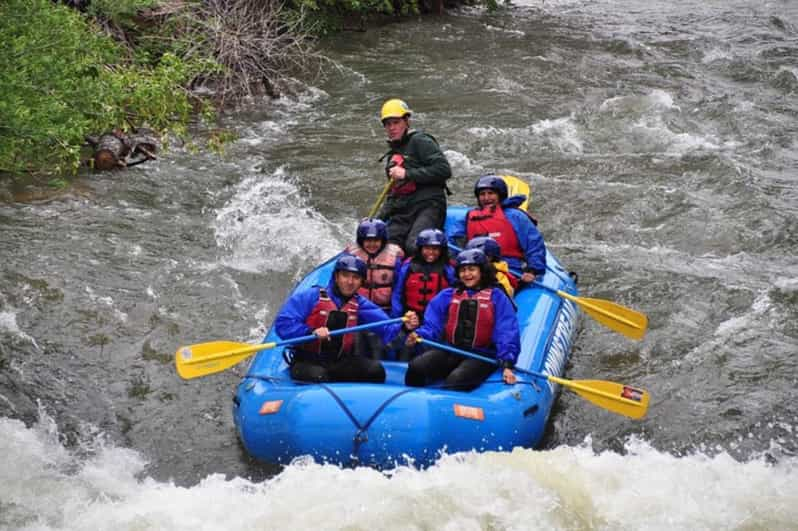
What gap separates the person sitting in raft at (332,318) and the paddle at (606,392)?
0.43m

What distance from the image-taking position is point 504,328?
19.7 ft

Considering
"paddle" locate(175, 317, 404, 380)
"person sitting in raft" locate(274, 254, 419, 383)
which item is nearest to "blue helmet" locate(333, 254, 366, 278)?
"person sitting in raft" locate(274, 254, 419, 383)

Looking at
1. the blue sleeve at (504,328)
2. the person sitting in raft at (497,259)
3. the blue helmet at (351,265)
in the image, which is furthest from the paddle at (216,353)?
the person sitting in raft at (497,259)

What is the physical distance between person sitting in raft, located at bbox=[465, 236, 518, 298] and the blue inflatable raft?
3.15 feet

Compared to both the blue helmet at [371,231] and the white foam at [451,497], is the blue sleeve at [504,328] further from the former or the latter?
the blue helmet at [371,231]

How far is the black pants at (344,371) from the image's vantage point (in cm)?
591

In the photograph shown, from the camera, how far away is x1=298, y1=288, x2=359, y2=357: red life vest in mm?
6047

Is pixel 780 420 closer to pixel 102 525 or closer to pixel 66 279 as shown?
pixel 102 525

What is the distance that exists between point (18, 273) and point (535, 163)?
218 inches

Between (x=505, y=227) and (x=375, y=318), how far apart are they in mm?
1689

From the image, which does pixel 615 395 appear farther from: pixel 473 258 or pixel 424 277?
pixel 424 277

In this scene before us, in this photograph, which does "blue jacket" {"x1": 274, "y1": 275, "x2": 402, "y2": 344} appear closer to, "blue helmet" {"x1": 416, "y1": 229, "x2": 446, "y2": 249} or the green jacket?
"blue helmet" {"x1": 416, "y1": 229, "x2": 446, "y2": 249}

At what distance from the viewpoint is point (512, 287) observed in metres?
7.11

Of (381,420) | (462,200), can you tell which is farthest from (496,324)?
(462,200)
